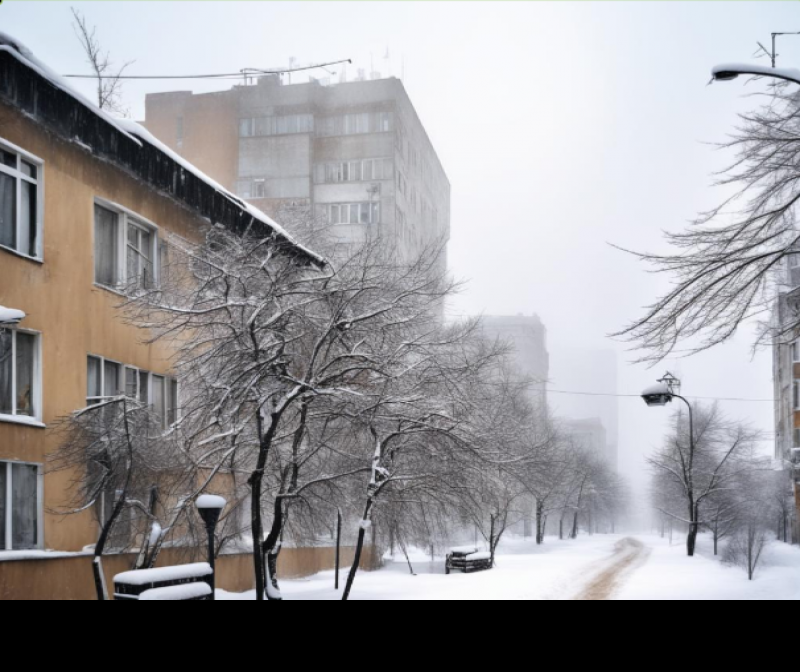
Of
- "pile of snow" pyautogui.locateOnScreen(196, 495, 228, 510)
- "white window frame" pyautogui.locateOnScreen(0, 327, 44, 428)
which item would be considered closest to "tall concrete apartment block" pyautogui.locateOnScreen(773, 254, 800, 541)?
"pile of snow" pyautogui.locateOnScreen(196, 495, 228, 510)

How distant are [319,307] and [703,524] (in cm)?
1975

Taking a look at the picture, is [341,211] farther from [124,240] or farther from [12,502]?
[12,502]

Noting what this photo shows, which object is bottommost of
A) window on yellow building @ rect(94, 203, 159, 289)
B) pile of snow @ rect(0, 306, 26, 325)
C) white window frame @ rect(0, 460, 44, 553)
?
white window frame @ rect(0, 460, 44, 553)

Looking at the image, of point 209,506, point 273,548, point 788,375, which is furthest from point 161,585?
point 788,375

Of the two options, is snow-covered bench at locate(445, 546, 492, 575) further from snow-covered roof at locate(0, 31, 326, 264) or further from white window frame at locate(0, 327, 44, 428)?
white window frame at locate(0, 327, 44, 428)

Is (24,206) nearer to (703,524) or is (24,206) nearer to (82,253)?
(82,253)

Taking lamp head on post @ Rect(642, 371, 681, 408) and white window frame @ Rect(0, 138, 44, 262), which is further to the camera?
lamp head on post @ Rect(642, 371, 681, 408)

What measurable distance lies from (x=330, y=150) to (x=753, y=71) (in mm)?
14516

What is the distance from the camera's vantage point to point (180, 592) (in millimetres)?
10195

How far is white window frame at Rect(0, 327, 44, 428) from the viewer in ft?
39.2

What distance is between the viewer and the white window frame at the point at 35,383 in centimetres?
1195

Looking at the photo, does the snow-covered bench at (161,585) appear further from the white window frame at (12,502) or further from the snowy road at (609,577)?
the snowy road at (609,577)

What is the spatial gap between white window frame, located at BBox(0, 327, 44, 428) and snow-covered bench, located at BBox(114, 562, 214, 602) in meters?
2.82
